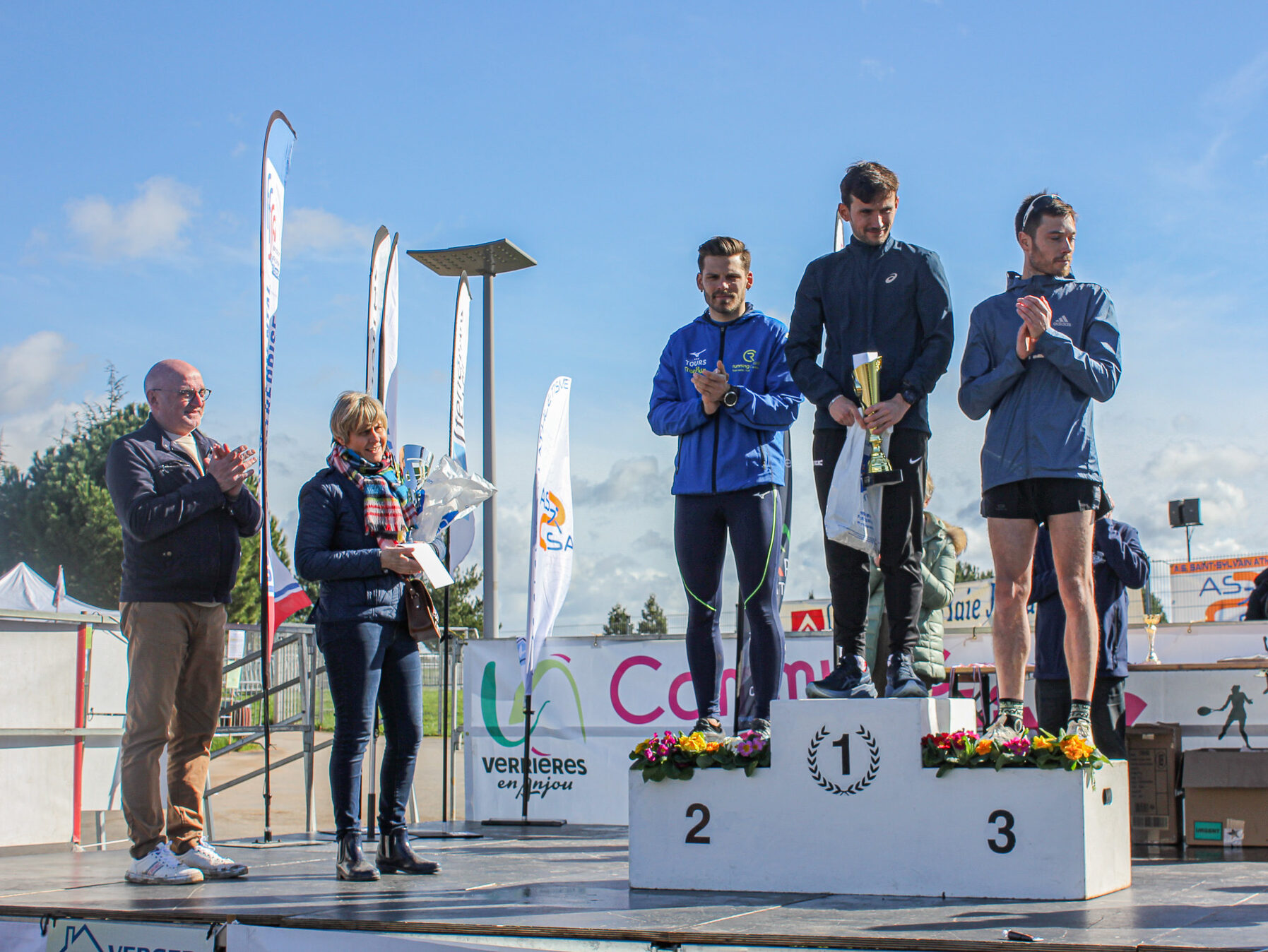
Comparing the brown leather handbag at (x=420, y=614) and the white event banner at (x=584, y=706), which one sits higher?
the brown leather handbag at (x=420, y=614)

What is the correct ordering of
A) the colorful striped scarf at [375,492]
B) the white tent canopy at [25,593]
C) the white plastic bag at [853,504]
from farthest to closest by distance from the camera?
the white tent canopy at [25,593] → the colorful striped scarf at [375,492] → the white plastic bag at [853,504]

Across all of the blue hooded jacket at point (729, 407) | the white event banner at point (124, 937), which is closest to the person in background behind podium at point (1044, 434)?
the blue hooded jacket at point (729, 407)

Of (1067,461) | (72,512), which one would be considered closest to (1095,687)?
(1067,461)

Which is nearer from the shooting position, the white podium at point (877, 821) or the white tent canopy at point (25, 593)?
the white podium at point (877, 821)

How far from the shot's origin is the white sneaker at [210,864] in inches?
161

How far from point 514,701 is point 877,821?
15.8ft

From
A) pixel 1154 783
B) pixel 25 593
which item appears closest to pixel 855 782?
pixel 1154 783

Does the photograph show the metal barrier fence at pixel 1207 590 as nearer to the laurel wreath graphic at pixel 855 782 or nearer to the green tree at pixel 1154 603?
the green tree at pixel 1154 603

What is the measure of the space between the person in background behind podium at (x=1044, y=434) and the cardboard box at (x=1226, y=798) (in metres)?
2.26

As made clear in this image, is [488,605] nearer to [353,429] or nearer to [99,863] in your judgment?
[99,863]

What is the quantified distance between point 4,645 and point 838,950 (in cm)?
586

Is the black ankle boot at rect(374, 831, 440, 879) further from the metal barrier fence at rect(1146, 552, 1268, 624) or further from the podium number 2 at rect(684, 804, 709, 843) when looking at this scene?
the metal barrier fence at rect(1146, 552, 1268, 624)

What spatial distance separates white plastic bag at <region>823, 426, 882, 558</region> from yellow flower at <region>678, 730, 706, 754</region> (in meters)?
0.80

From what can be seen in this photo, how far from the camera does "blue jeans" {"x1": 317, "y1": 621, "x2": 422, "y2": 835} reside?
3932 millimetres
